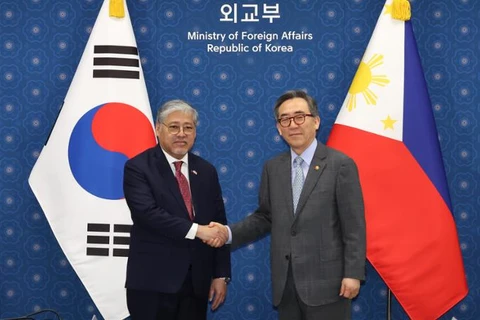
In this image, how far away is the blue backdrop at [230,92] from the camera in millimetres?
3531

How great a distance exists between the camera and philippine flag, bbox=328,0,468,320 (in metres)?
3.11

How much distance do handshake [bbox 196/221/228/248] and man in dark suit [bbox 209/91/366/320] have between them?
25 cm

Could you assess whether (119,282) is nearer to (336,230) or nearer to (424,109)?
(336,230)

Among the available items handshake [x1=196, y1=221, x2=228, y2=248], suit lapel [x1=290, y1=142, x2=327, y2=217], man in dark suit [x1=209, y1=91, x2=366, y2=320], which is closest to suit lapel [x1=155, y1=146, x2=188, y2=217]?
handshake [x1=196, y1=221, x2=228, y2=248]

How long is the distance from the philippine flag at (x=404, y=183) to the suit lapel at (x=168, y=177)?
1.09 m

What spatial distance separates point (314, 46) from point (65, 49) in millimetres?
1569

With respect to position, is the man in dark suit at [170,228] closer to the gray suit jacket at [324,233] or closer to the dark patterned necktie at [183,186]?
the dark patterned necktie at [183,186]

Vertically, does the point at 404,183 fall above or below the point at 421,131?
below

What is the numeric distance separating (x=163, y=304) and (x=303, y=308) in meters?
0.61

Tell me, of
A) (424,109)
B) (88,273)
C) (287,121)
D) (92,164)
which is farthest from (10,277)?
(424,109)

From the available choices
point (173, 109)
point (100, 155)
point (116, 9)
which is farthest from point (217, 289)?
point (116, 9)

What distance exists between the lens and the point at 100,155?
3.24 metres

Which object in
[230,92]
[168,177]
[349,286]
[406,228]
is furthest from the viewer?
[230,92]

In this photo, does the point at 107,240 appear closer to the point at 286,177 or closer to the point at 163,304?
the point at 163,304
